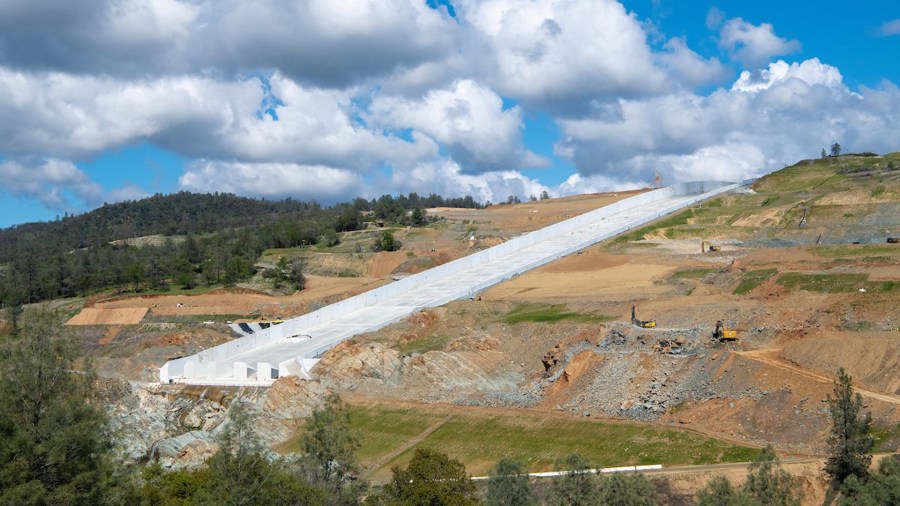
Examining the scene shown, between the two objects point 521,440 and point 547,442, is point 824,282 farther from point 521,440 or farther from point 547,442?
point 521,440

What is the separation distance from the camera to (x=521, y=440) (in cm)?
3684

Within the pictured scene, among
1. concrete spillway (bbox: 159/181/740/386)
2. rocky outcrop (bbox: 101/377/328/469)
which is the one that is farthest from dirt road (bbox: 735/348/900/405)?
concrete spillway (bbox: 159/181/740/386)

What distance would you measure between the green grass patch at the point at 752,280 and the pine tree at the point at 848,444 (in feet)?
91.7

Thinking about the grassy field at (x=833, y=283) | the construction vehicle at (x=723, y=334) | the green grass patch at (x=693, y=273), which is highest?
the green grass patch at (x=693, y=273)

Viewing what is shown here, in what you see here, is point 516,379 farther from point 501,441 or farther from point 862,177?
point 862,177

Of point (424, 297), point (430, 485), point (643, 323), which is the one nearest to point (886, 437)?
point (430, 485)

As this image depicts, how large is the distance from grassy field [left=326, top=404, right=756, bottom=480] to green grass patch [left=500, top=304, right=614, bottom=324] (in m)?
12.7

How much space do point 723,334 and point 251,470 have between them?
1058 inches

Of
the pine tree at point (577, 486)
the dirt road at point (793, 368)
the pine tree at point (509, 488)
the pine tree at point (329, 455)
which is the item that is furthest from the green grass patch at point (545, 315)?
the pine tree at point (329, 455)

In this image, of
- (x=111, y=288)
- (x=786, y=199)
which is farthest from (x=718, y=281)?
(x=111, y=288)

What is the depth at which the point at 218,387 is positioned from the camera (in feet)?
162

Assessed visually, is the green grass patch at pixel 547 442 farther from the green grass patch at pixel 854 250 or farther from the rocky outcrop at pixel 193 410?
the green grass patch at pixel 854 250

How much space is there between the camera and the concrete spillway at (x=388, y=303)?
5194cm

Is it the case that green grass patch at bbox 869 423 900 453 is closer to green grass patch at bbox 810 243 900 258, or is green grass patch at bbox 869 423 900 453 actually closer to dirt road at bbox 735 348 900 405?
dirt road at bbox 735 348 900 405
